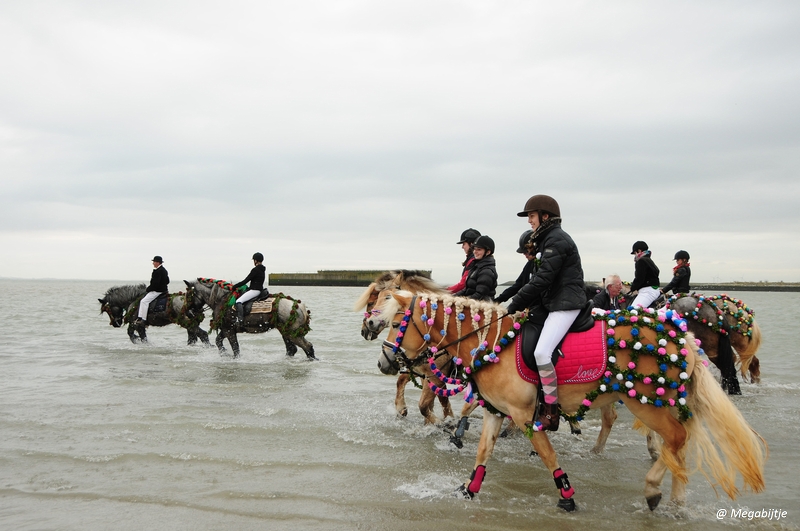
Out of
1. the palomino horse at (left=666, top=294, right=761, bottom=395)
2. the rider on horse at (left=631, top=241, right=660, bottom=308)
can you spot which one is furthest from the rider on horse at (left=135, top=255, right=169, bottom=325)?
the palomino horse at (left=666, top=294, right=761, bottom=395)

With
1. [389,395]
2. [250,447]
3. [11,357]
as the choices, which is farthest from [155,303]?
[250,447]

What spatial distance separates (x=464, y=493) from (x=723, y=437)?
225cm

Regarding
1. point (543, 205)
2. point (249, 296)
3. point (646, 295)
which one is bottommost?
point (249, 296)

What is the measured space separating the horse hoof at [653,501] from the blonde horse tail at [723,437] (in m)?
0.44

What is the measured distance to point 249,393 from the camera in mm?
10352

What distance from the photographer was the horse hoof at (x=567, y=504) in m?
4.98

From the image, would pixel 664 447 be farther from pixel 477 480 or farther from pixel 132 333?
pixel 132 333

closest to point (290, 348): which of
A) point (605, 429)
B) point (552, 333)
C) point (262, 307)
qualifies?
point (262, 307)

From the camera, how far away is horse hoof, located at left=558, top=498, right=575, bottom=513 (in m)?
4.98

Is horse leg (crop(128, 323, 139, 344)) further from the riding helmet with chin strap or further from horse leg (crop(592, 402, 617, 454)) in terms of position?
the riding helmet with chin strap

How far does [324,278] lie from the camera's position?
327 feet

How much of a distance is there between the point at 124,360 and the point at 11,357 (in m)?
3.00

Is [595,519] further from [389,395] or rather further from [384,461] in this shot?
[389,395]

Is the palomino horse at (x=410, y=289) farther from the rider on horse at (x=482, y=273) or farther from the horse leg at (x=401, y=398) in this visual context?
the rider on horse at (x=482, y=273)
